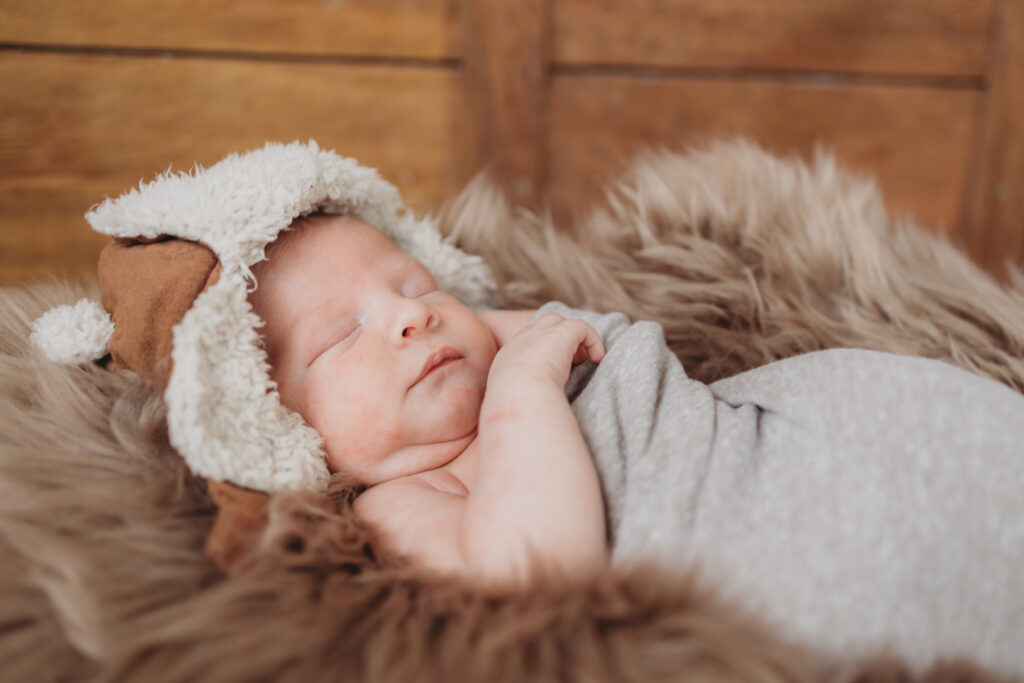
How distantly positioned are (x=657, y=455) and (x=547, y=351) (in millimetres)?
150

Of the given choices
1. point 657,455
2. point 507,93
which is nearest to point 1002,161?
point 507,93

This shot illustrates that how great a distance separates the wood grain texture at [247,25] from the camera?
47.8 inches

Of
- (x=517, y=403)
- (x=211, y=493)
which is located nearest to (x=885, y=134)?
(x=517, y=403)

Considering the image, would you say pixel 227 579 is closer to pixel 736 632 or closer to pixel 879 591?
pixel 736 632

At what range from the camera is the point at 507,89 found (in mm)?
1463

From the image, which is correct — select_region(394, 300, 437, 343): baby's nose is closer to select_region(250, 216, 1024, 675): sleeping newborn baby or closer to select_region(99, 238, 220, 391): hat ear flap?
select_region(250, 216, 1024, 675): sleeping newborn baby

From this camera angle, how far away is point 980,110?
5.58ft

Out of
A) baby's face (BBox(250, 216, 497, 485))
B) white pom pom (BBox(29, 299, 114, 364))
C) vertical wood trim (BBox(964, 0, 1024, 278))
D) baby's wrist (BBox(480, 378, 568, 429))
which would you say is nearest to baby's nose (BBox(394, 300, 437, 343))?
baby's face (BBox(250, 216, 497, 485))

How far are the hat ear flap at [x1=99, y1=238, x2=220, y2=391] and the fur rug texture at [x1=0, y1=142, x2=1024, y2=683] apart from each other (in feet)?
0.15

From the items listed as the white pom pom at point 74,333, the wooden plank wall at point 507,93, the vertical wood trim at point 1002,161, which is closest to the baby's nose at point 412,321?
the white pom pom at point 74,333

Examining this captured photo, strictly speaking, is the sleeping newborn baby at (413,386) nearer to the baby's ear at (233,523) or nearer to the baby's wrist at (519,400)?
the baby's wrist at (519,400)

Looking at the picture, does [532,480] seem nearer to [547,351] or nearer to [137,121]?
[547,351]

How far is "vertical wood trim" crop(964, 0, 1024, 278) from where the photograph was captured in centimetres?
166

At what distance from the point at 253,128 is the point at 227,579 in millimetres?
1037
